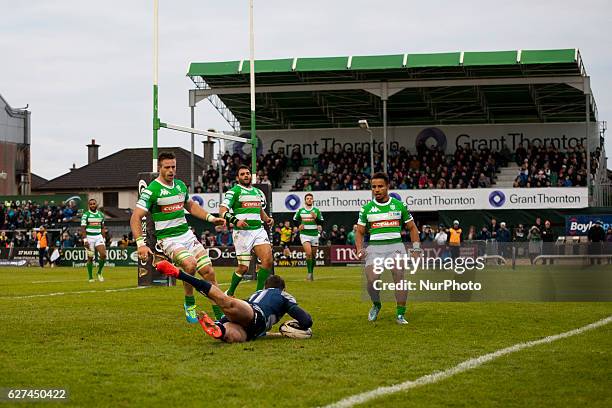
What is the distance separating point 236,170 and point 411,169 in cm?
981

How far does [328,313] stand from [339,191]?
3587cm

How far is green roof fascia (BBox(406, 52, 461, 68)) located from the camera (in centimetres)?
4903

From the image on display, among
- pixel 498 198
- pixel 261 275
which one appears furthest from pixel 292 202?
pixel 261 275

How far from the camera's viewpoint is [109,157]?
102312 mm

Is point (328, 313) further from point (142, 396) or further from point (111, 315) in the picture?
point (142, 396)

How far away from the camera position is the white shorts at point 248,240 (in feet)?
56.3

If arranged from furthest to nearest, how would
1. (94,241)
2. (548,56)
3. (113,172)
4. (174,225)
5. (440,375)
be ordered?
1. (113,172)
2. (548,56)
3. (94,241)
4. (174,225)
5. (440,375)

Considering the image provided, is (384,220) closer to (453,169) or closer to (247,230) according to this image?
(247,230)

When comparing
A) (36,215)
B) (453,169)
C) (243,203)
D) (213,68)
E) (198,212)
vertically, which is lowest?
(36,215)

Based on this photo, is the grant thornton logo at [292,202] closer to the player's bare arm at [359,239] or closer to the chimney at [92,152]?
the player's bare arm at [359,239]

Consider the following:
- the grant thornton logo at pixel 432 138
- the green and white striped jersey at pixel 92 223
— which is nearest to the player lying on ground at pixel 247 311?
the green and white striped jersey at pixel 92 223

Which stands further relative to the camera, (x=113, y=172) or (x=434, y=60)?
(x=113, y=172)

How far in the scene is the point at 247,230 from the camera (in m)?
17.2

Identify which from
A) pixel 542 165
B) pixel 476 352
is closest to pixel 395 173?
pixel 542 165
